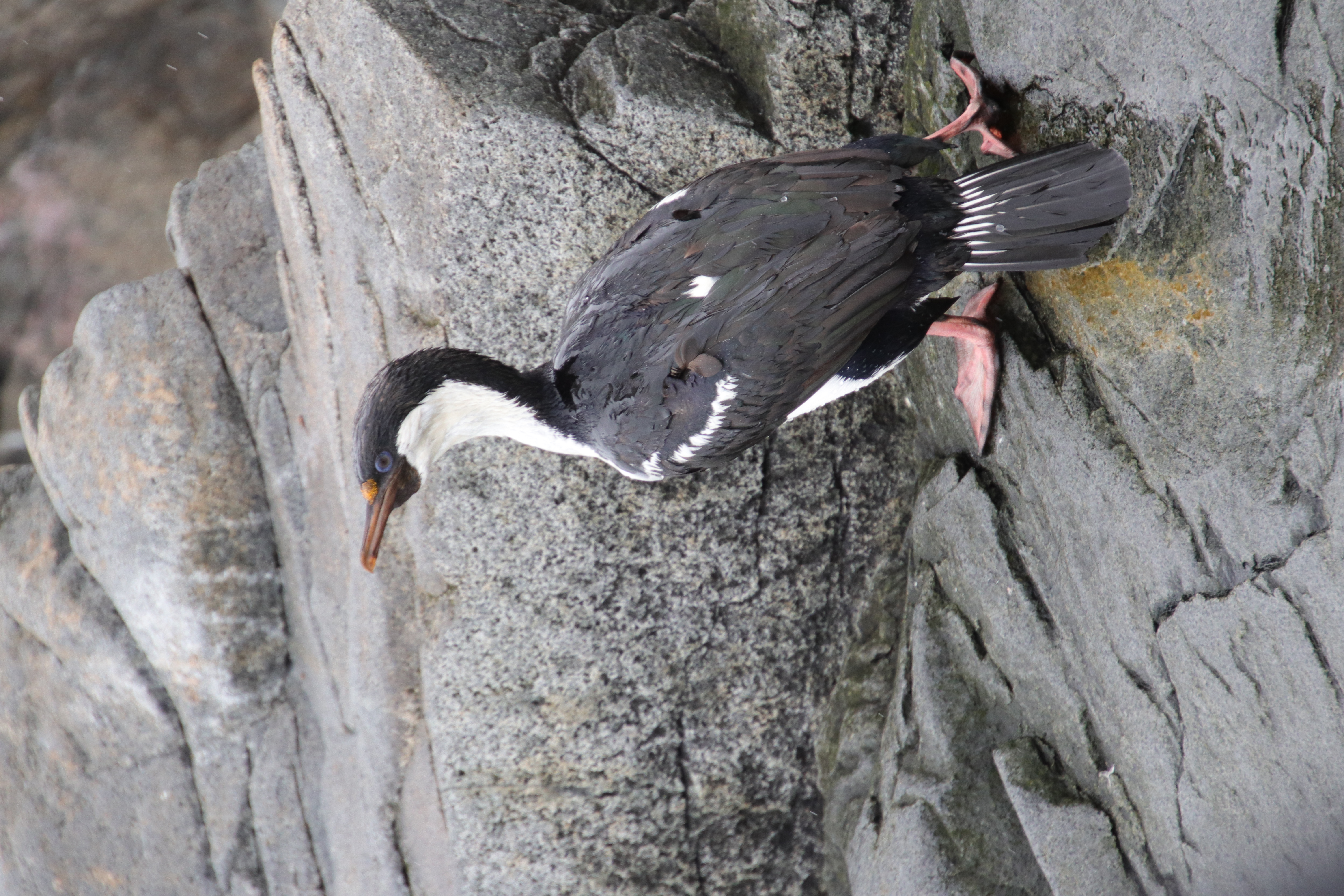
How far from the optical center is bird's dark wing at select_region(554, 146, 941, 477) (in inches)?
87.0

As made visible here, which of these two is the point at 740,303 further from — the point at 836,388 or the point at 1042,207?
the point at 1042,207

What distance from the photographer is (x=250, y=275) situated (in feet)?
12.1

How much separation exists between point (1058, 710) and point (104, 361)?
3620mm

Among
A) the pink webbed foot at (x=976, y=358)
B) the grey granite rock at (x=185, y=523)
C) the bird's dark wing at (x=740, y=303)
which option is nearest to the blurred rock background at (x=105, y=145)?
the grey granite rock at (x=185, y=523)

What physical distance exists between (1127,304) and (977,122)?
24.2 inches

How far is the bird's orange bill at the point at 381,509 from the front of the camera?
235 cm

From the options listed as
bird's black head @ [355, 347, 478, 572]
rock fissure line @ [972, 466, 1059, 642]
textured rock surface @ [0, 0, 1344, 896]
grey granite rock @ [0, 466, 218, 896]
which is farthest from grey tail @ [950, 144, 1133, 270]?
grey granite rock @ [0, 466, 218, 896]

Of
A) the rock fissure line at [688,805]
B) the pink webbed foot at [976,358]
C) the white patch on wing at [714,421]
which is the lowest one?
the rock fissure line at [688,805]

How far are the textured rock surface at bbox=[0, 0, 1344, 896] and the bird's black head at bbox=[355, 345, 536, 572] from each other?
474mm

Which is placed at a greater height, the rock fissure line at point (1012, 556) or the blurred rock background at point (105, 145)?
the blurred rock background at point (105, 145)

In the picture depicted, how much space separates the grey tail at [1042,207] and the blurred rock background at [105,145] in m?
4.51

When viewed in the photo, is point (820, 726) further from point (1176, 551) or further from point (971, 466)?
point (1176, 551)

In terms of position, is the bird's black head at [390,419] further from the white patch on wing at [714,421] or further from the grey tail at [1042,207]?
the grey tail at [1042,207]

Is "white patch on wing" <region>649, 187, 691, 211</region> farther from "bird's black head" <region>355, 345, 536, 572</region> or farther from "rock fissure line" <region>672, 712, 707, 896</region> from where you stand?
"rock fissure line" <region>672, 712, 707, 896</region>
